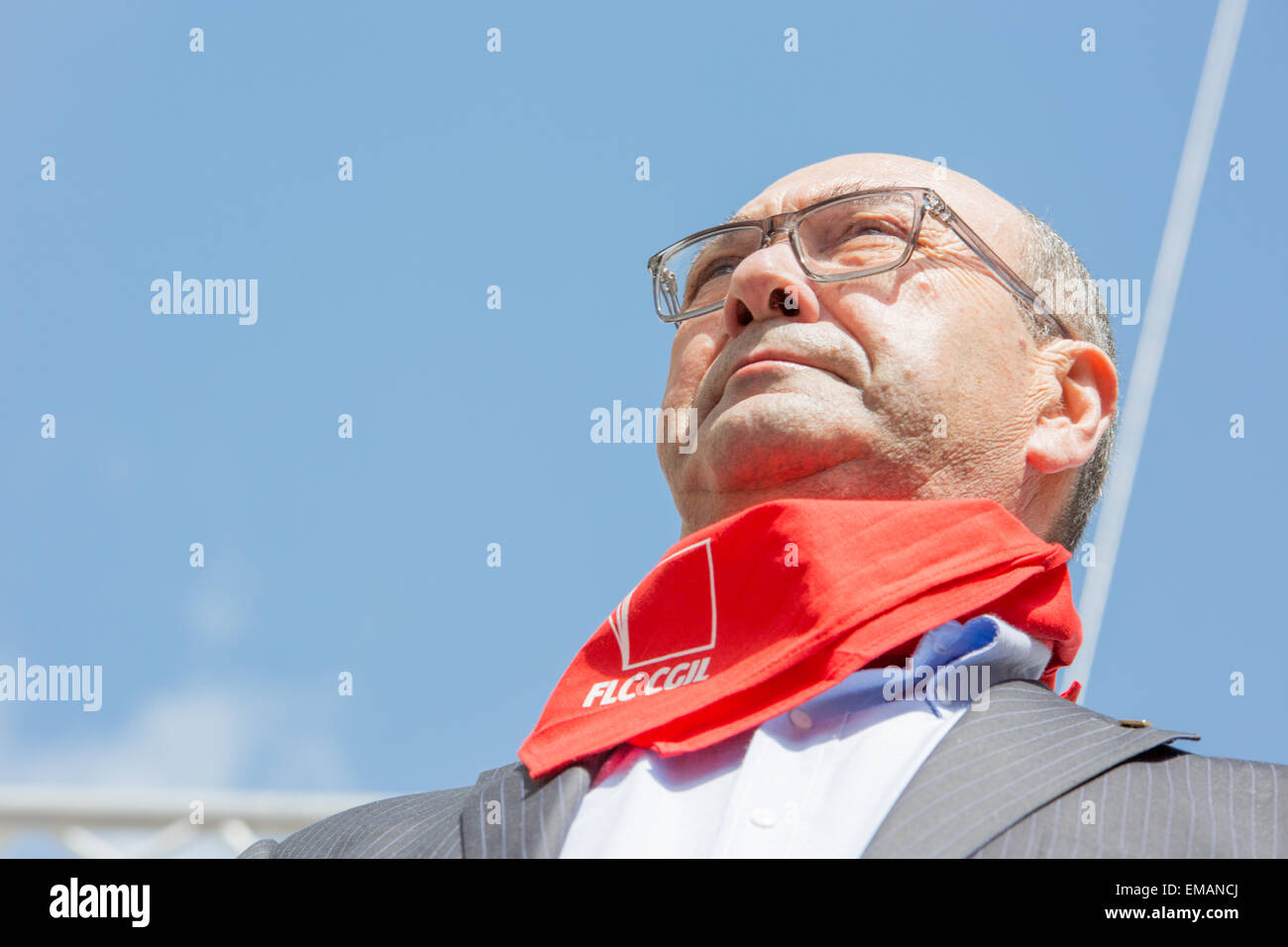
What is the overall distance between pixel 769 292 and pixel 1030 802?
4.46 feet

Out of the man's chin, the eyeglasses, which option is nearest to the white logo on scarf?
the man's chin

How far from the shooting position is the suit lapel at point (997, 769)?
1770 millimetres

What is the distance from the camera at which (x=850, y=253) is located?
9.43 ft

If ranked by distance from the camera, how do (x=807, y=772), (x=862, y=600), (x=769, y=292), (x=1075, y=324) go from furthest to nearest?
(x=1075, y=324) < (x=769, y=292) < (x=862, y=600) < (x=807, y=772)

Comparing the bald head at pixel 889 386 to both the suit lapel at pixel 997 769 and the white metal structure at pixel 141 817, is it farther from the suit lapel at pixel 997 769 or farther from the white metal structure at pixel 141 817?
the white metal structure at pixel 141 817

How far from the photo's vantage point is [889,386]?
2613 mm

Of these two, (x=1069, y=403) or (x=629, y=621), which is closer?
(x=629, y=621)

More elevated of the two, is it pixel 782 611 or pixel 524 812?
pixel 782 611

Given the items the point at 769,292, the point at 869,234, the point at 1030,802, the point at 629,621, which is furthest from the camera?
the point at 869,234

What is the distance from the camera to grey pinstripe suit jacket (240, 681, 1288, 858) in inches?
70.0

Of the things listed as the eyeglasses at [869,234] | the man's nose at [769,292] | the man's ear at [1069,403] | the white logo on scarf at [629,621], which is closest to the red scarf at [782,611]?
the white logo on scarf at [629,621]

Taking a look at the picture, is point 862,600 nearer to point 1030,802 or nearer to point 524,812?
point 1030,802

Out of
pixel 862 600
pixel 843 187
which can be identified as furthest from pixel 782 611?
pixel 843 187
